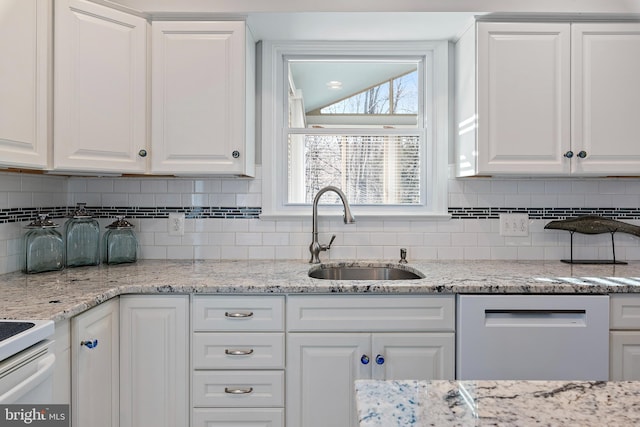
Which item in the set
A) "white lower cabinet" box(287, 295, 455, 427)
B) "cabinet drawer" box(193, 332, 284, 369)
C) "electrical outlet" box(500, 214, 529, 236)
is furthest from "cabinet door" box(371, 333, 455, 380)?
"electrical outlet" box(500, 214, 529, 236)

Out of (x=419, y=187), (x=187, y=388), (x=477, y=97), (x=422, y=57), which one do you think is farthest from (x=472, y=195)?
(x=187, y=388)

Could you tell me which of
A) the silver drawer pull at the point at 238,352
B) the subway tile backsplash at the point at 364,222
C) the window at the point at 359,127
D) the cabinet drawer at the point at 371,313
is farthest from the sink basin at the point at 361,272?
the silver drawer pull at the point at 238,352

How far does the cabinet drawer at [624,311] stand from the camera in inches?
69.1

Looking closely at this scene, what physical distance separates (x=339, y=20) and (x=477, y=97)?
76 centimetres

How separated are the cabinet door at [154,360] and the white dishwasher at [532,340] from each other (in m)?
1.12

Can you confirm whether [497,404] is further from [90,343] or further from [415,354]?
[90,343]

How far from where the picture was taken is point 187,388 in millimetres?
1728

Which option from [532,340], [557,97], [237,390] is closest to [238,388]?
[237,390]

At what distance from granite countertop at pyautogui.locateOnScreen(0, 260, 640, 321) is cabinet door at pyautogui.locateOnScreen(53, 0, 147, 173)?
1.60ft

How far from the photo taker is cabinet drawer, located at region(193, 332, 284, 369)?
1.73 metres

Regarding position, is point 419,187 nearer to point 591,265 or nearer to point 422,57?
point 422,57

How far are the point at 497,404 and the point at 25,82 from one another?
1839 millimetres

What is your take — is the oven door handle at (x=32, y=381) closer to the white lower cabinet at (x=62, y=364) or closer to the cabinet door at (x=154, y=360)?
the white lower cabinet at (x=62, y=364)

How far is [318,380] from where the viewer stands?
1732 mm
